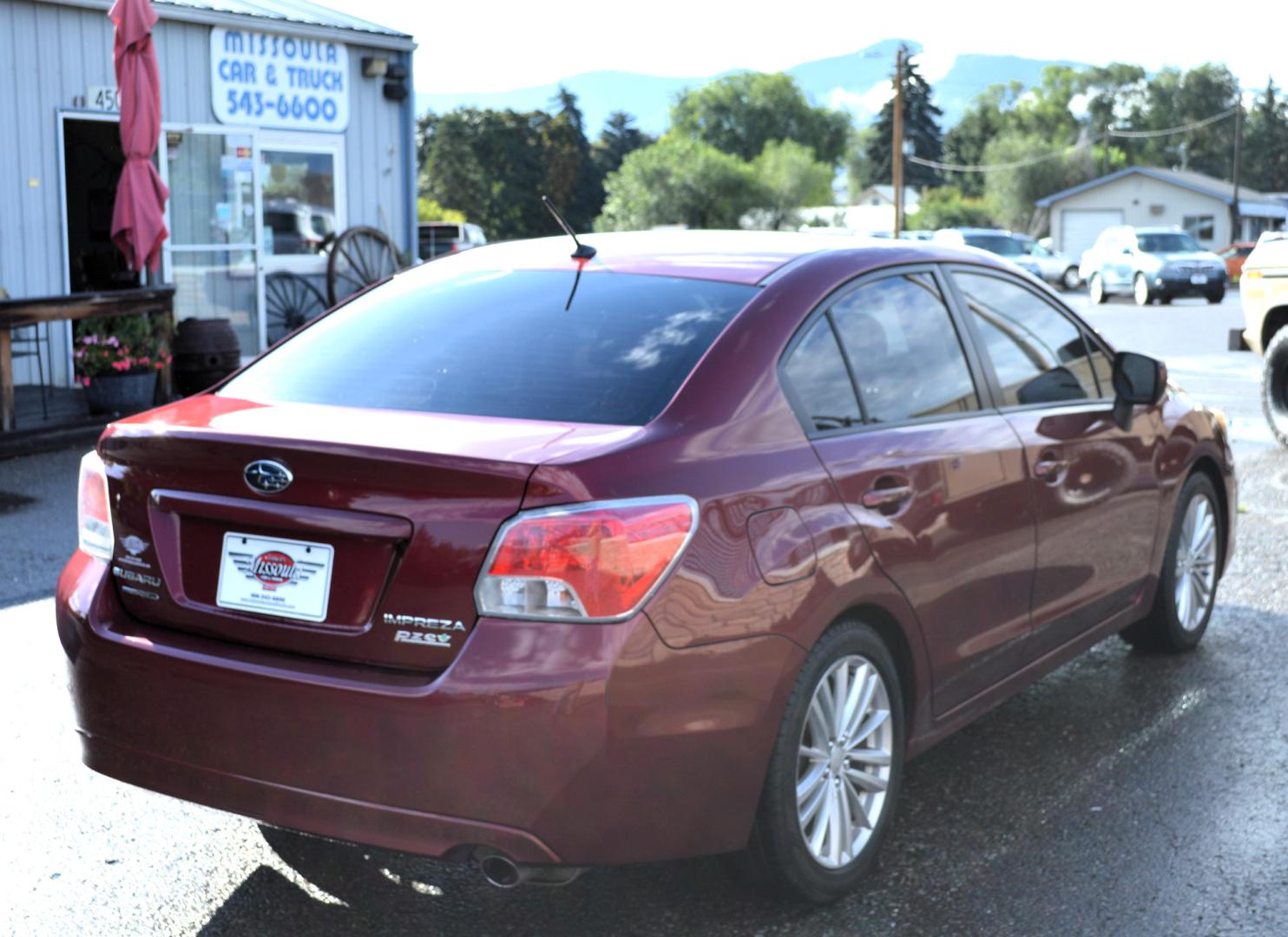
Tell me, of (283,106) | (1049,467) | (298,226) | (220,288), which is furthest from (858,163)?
(1049,467)

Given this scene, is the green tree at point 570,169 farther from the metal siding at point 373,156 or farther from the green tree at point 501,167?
the metal siding at point 373,156

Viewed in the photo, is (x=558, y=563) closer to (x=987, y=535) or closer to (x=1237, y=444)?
(x=987, y=535)

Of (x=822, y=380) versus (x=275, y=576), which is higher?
(x=822, y=380)

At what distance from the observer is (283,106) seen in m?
16.1

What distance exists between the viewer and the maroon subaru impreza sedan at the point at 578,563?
317 cm

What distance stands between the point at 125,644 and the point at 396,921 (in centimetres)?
89

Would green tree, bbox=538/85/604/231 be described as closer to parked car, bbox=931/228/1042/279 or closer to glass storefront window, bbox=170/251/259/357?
parked car, bbox=931/228/1042/279

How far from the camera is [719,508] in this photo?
3.38 m

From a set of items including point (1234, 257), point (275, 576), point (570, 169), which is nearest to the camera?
point (275, 576)

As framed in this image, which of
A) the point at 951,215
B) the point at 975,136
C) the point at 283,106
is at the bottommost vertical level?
the point at 283,106

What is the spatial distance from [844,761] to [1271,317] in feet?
30.0

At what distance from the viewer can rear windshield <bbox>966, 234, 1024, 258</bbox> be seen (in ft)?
135

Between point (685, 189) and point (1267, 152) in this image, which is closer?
point (685, 189)

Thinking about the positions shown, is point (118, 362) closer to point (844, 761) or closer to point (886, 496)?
point (886, 496)
